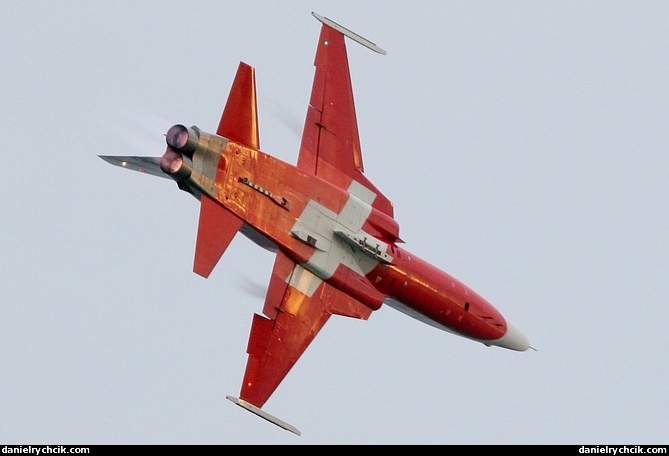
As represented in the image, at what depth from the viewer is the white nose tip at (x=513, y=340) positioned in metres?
39.1

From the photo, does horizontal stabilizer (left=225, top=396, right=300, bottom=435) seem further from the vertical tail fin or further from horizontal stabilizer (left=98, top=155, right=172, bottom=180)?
horizontal stabilizer (left=98, top=155, right=172, bottom=180)

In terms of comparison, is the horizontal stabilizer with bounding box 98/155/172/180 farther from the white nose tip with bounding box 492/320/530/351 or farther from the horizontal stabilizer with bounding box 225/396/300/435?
the white nose tip with bounding box 492/320/530/351

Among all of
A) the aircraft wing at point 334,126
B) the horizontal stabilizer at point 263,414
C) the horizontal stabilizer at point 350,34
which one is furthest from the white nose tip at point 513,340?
the horizontal stabilizer at point 350,34

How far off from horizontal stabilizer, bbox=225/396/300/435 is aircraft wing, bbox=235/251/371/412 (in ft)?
0.53

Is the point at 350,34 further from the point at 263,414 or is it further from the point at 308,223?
the point at 263,414

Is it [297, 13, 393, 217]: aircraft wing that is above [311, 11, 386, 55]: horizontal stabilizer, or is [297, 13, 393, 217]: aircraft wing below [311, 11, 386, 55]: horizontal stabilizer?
below

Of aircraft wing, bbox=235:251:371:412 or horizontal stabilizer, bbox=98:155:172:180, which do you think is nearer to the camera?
horizontal stabilizer, bbox=98:155:172:180

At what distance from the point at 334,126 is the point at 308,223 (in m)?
2.80

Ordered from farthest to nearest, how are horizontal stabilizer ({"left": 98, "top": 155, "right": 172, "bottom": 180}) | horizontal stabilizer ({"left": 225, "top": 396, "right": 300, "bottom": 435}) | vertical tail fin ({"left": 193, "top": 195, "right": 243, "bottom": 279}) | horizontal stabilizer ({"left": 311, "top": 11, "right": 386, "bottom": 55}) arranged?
horizontal stabilizer ({"left": 311, "top": 11, "right": 386, "bottom": 55}), horizontal stabilizer ({"left": 225, "top": 396, "right": 300, "bottom": 435}), horizontal stabilizer ({"left": 98, "top": 155, "right": 172, "bottom": 180}), vertical tail fin ({"left": 193, "top": 195, "right": 243, "bottom": 279})

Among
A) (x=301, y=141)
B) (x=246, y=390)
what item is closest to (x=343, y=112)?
(x=301, y=141)

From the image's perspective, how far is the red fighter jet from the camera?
Answer: 33031 mm

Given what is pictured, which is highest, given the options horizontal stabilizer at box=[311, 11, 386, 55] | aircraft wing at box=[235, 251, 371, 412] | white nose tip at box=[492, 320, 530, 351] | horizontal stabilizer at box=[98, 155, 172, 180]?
horizontal stabilizer at box=[311, 11, 386, 55]

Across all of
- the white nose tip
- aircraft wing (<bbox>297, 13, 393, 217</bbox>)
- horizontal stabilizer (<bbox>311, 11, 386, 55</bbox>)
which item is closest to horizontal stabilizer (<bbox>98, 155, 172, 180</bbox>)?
aircraft wing (<bbox>297, 13, 393, 217</bbox>)

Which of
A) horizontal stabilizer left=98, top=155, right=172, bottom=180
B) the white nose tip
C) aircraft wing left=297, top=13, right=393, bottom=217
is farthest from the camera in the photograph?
the white nose tip
